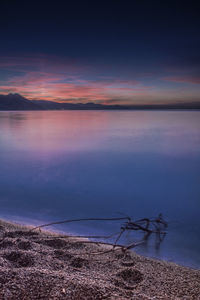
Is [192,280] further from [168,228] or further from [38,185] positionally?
[38,185]

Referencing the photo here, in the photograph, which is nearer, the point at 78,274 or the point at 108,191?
the point at 78,274

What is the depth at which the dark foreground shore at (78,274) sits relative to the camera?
1.72 meters

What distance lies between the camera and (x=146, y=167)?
9.02m

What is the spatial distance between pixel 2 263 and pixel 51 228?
200cm

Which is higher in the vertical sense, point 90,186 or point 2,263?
point 2,263

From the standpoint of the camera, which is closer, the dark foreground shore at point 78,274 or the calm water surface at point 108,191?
the dark foreground shore at point 78,274

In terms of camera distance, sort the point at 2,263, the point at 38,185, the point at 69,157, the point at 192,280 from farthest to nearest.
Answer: the point at 69,157 → the point at 38,185 → the point at 192,280 → the point at 2,263

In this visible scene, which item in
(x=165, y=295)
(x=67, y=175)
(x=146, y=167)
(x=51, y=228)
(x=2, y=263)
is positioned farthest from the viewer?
(x=146, y=167)

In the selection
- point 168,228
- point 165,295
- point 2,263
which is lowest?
point 168,228

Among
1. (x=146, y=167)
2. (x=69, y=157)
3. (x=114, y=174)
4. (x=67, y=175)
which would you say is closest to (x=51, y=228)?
(x=67, y=175)

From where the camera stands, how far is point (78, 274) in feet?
7.03

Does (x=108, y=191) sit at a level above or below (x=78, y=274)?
below

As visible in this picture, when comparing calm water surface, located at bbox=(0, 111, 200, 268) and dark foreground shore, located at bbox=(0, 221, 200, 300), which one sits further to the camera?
calm water surface, located at bbox=(0, 111, 200, 268)

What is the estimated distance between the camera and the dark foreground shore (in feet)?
5.65
